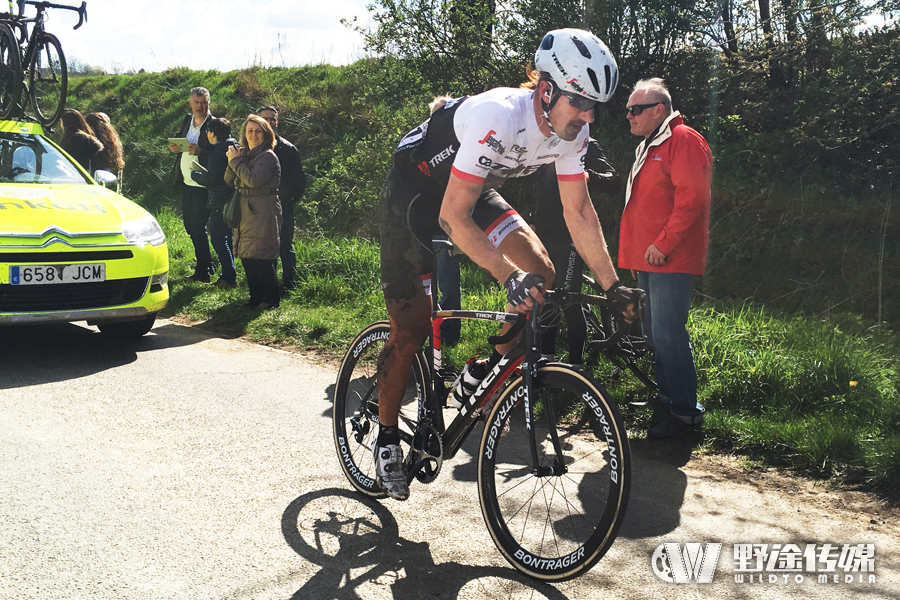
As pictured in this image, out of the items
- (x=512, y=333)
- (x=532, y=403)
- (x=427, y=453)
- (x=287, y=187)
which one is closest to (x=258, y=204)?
(x=287, y=187)

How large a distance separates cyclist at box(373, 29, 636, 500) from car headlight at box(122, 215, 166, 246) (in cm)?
398

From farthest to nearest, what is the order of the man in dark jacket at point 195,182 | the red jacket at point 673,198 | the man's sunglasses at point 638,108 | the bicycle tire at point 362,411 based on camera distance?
the man in dark jacket at point 195,182 < the man's sunglasses at point 638,108 < the red jacket at point 673,198 < the bicycle tire at point 362,411

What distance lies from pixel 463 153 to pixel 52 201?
5.03m

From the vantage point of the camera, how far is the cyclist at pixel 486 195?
3.10m

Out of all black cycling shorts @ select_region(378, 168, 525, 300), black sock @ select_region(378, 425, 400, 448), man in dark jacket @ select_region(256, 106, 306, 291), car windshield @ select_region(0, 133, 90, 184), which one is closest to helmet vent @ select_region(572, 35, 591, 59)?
black cycling shorts @ select_region(378, 168, 525, 300)

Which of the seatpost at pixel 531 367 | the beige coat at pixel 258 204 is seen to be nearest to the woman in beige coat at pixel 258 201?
the beige coat at pixel 258 204

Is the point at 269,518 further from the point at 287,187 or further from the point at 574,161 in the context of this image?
the point at 287,187

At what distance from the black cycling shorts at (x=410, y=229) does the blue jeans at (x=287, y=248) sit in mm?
5773

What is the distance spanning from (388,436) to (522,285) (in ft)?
4.06

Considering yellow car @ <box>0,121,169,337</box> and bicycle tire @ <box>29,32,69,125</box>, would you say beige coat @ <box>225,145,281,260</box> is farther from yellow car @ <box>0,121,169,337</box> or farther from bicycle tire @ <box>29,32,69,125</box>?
bicycle tire @ <box>29,32,69,125</box>

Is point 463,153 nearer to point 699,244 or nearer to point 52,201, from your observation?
point 699,244

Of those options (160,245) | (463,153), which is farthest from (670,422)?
(160,245)

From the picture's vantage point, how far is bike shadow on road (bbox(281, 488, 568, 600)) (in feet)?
10.2

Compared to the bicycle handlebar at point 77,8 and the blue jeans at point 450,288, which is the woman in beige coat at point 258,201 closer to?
the blue jeans at point 450,288
